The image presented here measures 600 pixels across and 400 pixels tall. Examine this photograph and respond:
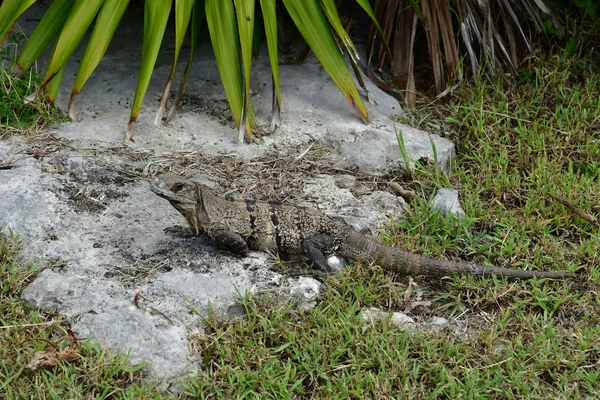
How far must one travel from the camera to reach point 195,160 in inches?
193

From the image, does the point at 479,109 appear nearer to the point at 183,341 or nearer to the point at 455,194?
the point at 455,194

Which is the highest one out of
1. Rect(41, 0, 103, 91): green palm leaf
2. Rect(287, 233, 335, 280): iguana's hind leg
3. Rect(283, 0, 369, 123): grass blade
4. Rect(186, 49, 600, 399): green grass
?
Rect(41, 0, 103, 91): green palm leaf

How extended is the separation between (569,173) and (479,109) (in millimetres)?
911

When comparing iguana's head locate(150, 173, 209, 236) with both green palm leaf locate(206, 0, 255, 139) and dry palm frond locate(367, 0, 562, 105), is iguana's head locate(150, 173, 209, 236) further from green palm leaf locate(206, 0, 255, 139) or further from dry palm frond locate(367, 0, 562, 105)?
dry palm frond locate(367, 0, 562, 105)

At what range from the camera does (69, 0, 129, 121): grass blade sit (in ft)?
15.9

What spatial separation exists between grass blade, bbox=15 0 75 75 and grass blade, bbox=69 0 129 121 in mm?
383

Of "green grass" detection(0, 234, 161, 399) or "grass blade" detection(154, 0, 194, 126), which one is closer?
"green grass" detection(0, 234, 161, 399)

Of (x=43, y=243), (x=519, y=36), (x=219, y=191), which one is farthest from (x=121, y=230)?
(x=519, y=36)

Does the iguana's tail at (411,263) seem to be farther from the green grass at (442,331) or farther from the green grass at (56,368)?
the green grass at (56,368)

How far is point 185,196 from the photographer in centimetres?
397

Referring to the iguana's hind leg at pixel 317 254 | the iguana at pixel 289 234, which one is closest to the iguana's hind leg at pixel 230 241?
the iguana at pixel 289 234

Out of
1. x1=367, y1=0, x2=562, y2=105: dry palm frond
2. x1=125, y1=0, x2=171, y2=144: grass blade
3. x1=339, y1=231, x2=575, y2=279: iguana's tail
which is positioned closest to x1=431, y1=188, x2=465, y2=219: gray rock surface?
x1=339, y1=231, x2=575, y2=279: iguana's tail

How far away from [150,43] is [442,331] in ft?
8.96

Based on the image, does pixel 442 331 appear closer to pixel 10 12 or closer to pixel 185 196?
pixel 185 196
